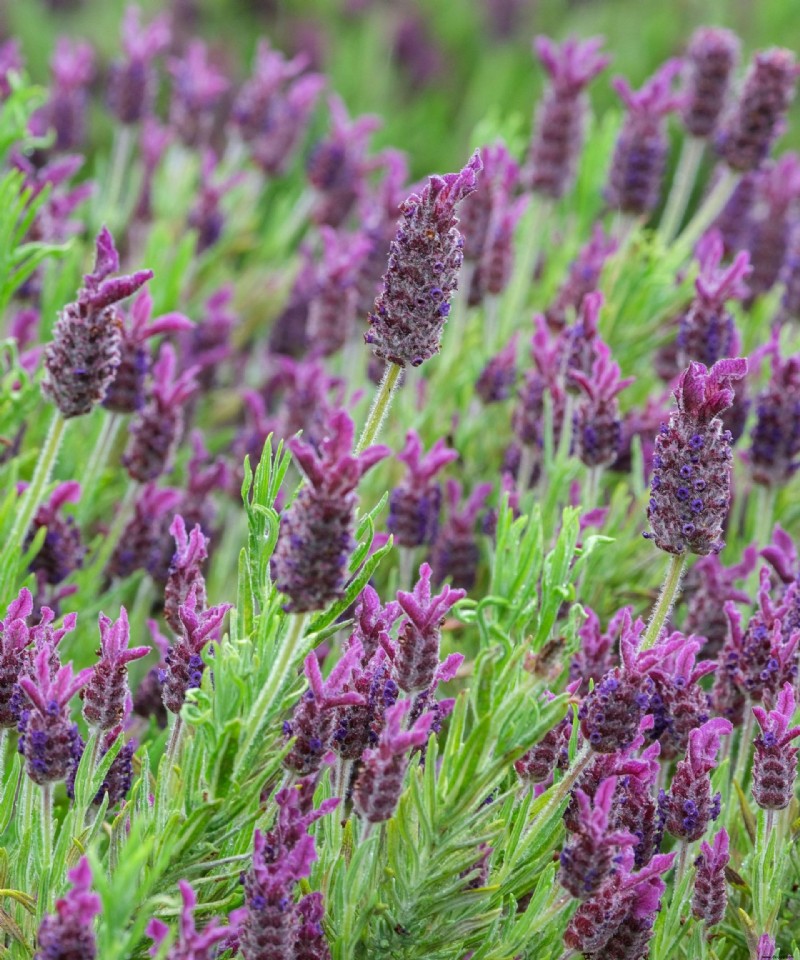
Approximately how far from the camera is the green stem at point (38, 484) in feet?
5.95

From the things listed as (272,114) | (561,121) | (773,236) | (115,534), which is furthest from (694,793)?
(272,114)

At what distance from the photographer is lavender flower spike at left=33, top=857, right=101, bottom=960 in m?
1.21

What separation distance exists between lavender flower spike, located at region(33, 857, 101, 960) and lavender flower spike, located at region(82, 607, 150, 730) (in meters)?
0.32

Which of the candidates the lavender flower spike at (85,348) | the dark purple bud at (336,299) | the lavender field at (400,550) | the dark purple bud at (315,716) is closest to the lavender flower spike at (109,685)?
the lavender field at (400,550)

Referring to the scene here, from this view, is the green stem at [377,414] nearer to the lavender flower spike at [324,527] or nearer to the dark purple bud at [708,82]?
the lavender flower spike at [324,527]

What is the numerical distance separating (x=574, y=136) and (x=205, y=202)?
102 centimetres

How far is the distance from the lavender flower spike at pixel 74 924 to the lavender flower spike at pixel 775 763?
2.80 feet

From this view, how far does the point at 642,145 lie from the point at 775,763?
6.53 ft

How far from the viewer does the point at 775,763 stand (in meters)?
1.60

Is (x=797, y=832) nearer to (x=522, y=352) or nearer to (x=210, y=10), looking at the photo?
(x=522, y=352)

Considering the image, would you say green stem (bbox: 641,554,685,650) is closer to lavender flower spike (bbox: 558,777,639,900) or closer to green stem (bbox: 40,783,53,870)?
lavender flower spike (bbox: 558,777,639,900)

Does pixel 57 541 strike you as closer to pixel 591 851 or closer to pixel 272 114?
pixel 591 851

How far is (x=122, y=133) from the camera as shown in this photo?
364 cm

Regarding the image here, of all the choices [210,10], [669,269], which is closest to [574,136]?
[669,269]
